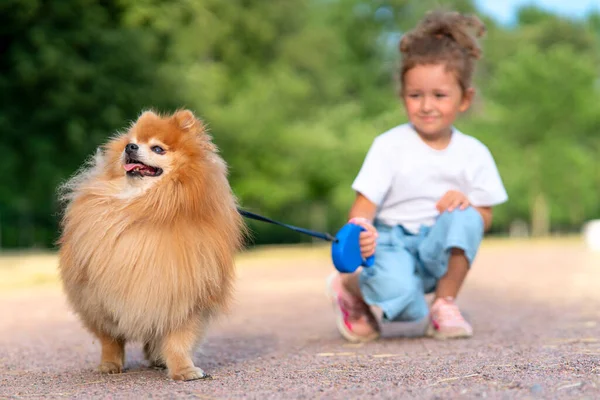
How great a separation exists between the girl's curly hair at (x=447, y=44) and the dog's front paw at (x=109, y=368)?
2.58 m

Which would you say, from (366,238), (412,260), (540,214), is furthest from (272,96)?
(366,238)

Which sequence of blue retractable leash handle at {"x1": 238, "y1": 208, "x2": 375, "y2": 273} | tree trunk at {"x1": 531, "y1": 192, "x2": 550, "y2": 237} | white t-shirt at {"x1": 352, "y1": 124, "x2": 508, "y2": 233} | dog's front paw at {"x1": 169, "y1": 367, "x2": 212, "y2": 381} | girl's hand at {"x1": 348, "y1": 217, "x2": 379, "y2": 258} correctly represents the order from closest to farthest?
dog's front paw at {"x1": 169, "y1": 367, "x2": 212, "y2": 381}
blue retractable leash handle at {"x1": 238, "y1": 208, "x2": 375, "y2": 273}
girl's hand at {"x1": 348, "y1": 217, "x2": 379, "y2": 258}
white t-shirt at {"x1": 352, "y1": 124, "x2": 508, "y2": 233}
tree trunk at {"x1": 531, "y1": 192, "x2": 550, "y2": 237}

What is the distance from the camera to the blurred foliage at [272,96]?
14961mm

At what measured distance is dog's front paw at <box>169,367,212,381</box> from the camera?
Result: 3.70 m

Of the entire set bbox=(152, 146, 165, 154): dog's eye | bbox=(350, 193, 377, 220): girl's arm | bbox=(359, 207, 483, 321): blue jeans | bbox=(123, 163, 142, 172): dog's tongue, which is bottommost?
bbox=(359, 207, 483, 321): blue jeans

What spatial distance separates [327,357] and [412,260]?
108 cm

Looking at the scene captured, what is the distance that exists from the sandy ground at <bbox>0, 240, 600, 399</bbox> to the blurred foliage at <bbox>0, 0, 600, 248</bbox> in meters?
0.84

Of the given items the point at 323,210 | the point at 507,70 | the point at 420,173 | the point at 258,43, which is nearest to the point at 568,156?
the point at 507,70

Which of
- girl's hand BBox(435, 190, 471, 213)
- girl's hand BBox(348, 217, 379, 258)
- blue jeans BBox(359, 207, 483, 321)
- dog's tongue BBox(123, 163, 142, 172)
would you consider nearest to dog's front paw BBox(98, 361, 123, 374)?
dog's tongue BBox(123, 163, 142, 172)

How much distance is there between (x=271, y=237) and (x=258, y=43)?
6.43 metres

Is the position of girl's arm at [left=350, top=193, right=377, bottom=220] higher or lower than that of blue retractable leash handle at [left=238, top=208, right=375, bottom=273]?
higher

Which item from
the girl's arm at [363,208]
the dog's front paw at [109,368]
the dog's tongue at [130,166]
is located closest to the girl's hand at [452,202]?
the girl's arm at [363,208]

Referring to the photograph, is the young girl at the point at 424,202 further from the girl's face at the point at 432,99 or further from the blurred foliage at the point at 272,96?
the blurred foliage at the point at 272,96

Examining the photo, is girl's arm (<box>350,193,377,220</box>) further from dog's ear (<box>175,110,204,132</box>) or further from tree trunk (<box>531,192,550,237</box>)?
tree trunk (<box>531,192,550,237</box>)
